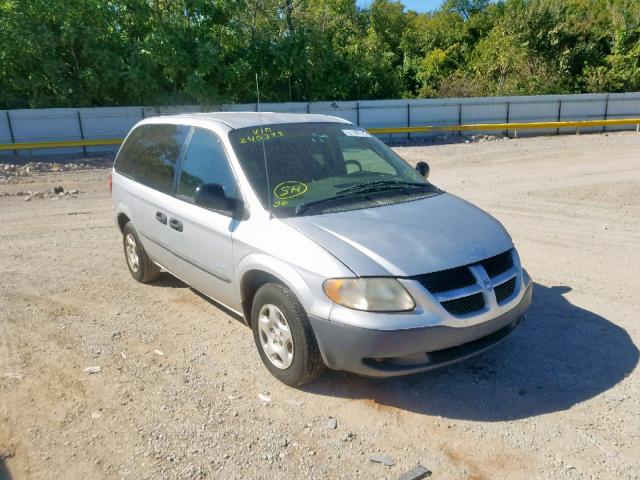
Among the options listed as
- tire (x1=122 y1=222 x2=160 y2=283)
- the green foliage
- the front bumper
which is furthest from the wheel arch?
the green foliage

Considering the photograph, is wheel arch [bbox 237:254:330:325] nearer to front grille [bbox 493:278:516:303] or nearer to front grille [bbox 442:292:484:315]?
front grille [bbox 442:292:484:315]

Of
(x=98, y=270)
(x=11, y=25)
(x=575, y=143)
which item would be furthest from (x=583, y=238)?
(x=11, y=25)

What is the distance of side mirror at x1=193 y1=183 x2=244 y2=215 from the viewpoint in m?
3.68

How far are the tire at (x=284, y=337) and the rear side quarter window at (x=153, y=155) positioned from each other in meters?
1.64

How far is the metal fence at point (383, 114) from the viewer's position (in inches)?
768

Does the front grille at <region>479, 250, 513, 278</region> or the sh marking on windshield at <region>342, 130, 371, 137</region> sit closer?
the front grille at <region>479, 250, 513, 278</region>

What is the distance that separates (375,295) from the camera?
10.1 ft

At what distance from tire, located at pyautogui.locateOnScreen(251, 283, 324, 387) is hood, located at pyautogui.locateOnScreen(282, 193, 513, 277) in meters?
0.45

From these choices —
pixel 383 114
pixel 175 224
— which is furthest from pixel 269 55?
pixel 175 224

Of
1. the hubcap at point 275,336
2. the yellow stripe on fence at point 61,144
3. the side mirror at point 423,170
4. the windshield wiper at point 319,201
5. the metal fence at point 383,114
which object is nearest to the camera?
the hubcap at point 275,336

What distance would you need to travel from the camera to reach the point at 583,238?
23.4 ft

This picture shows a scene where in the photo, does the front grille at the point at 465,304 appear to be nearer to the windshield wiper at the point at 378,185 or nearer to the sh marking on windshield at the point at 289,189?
the windshield wiper at the point at 378,185

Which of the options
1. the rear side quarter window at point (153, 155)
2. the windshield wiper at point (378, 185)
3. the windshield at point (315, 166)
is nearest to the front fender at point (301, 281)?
the windshield at point (315, 166)

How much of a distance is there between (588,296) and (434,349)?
2726 millimetres
